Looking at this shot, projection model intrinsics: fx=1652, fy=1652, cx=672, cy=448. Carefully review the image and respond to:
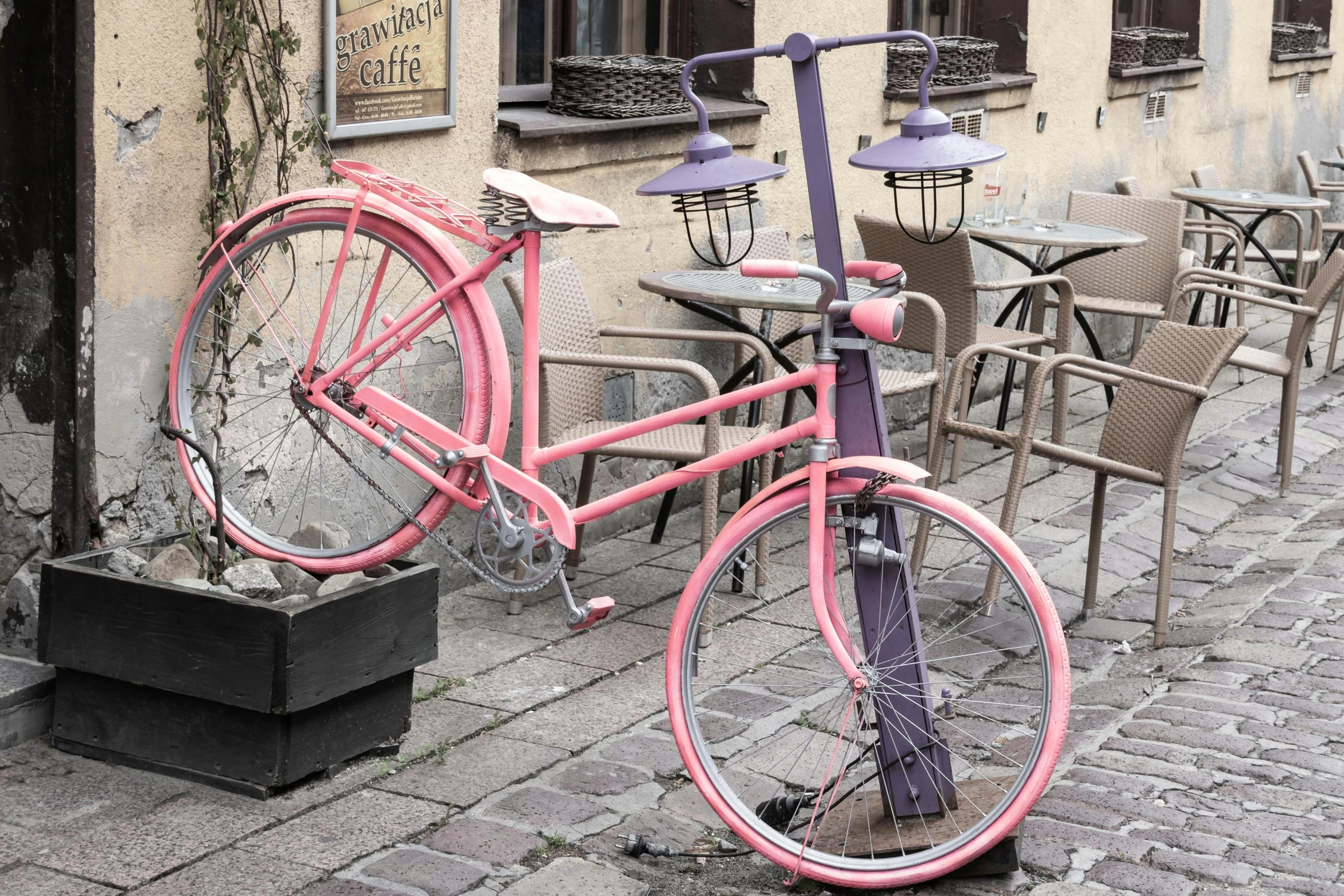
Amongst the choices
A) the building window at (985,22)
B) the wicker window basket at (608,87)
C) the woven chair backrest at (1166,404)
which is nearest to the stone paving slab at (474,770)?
the woven chair backrest at (1166,404)

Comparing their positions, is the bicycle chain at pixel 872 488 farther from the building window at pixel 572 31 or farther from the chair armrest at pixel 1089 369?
the building window at pixel 572 31

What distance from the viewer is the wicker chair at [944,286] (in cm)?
617

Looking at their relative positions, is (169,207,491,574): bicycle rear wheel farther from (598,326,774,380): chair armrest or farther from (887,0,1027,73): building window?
(887,0,1027,73): building window

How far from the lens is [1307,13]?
12828 mm

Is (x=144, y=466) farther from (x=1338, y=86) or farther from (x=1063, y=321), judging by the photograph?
(x=1338, y=86)

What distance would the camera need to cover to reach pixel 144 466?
4.11 m

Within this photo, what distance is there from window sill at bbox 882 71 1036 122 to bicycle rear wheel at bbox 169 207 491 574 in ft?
9.45

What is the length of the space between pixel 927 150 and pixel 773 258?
267 centimetres

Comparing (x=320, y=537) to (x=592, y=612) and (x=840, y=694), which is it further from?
(x=840, y=694)

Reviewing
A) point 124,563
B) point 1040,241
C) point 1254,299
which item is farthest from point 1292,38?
point 124,563

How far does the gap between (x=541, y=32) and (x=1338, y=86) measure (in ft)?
30.9

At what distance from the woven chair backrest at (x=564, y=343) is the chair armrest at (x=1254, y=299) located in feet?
9.31

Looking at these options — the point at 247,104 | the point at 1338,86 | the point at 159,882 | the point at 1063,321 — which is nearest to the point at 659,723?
the point at 159,882

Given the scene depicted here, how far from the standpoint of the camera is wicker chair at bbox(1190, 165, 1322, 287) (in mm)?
9070
